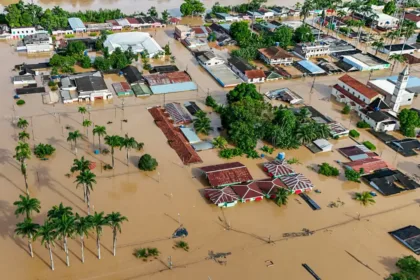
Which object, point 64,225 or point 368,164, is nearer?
point 64,225

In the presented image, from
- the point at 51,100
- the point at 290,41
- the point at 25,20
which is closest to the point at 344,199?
the point at 51,100

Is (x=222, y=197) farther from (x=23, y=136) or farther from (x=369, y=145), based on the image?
(x=23, y=136)

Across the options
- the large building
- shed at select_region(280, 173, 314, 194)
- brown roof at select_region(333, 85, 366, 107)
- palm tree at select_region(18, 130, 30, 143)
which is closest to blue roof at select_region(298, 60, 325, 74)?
brown roof at select_region(333, 85, 366, 107)

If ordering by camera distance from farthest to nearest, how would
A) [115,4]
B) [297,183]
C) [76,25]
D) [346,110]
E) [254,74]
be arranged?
1. [115,4]
2. [76,25]
3. [254,74]
4. [346,110]
5. [297,183]

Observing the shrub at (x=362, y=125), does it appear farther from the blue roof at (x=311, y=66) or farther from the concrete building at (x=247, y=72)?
the concrete building at (x=247, y=72)

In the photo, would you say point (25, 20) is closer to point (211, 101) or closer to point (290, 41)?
point (211, 101)

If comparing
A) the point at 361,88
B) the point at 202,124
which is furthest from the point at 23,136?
the point at 361,88
